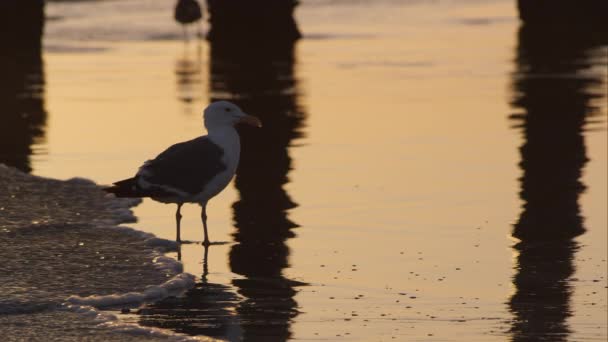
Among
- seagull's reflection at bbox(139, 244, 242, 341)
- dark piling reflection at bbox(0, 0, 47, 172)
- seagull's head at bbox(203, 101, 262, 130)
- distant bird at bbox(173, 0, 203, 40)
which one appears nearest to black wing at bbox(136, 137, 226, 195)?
seagull's head at bbox(203, 101, 262, 130)

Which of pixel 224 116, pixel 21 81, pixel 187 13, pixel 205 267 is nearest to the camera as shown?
pixel 205 267

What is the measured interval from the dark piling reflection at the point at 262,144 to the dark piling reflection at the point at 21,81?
6.40ft

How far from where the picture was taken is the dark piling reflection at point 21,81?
14.4 m

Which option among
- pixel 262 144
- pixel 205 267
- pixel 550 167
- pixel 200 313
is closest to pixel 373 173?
pixel 550 167

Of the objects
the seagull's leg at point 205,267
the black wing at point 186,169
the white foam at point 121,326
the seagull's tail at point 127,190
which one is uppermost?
the black wing at point 186,169

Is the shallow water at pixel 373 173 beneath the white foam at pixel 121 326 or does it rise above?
above

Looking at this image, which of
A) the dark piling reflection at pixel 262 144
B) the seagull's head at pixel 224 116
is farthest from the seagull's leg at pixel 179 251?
the seagull's head at pixel 224 116

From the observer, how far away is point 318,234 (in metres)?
10.1

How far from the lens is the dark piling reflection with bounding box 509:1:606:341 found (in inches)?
322

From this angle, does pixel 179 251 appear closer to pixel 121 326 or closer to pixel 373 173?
pixel 121 326

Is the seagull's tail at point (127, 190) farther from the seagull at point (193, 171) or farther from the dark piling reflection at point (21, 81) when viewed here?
the dark piling reflection at point (21, 81)

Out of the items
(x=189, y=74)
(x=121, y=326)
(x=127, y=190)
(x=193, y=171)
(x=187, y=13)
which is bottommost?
(x=121, y=326)

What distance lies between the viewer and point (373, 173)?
40.8 feet

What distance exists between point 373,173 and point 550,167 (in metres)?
1.42
